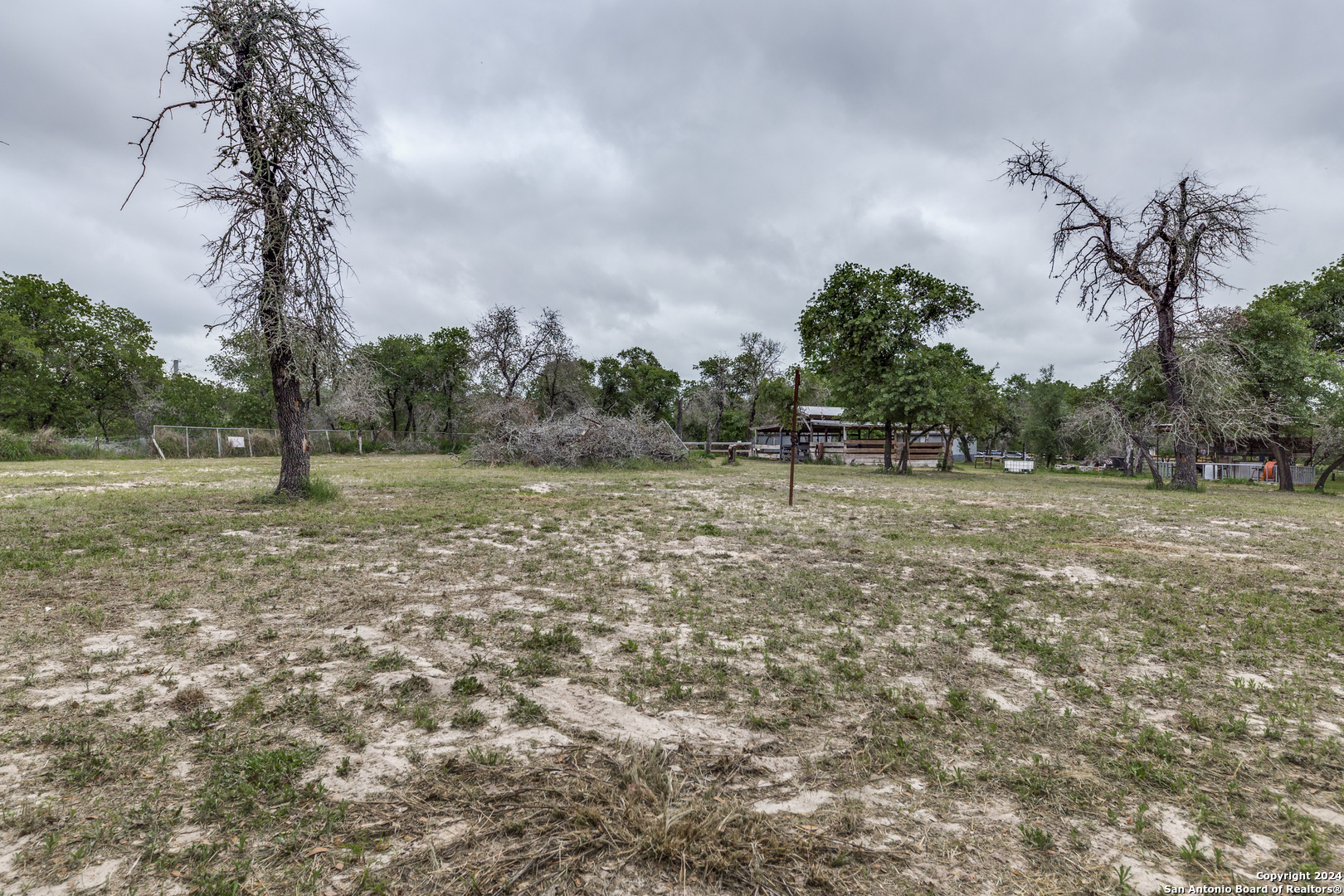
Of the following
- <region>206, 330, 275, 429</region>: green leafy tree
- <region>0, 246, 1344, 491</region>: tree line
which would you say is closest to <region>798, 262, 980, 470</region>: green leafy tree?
<region>0, 246, 1344, 491</region>: tree line

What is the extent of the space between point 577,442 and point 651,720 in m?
18.8

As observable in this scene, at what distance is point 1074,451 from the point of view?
159 feet

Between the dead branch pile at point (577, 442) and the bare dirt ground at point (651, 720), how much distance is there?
14642 millimetres

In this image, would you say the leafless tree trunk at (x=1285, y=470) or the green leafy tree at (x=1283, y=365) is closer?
the green leafy tree at (x=1283, y=365)

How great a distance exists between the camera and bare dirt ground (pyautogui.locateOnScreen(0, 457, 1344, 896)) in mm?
1915

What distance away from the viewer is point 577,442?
2134 cm

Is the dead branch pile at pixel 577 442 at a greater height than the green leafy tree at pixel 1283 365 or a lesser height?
lesser

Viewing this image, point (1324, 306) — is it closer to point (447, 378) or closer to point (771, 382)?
point (771, 382)

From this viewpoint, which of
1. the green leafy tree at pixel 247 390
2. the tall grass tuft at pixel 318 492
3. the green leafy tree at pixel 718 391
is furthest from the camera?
the green leafy tree at pixel 718 391

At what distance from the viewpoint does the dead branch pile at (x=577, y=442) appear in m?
21.4

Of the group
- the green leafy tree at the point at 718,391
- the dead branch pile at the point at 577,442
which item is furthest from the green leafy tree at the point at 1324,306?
the green leafy tree at the point at 718,391

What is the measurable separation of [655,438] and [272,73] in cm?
1644

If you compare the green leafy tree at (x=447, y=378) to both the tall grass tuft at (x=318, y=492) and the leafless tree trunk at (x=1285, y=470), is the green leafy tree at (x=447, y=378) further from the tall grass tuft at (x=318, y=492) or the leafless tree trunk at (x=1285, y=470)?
the leafless tree trunk at (x=1285, y=470)

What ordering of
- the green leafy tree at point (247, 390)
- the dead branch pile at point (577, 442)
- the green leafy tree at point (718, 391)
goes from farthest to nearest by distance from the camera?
1. the green leafy tree at point (718, 391)
2. the green leafy tree at point (247, 390)
3. the dead branch pile at point (577, 442)
